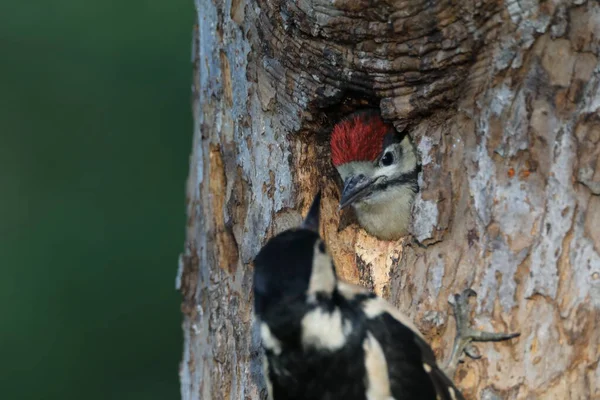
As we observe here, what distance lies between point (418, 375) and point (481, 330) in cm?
24

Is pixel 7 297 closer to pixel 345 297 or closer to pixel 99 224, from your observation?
pixel 99 224

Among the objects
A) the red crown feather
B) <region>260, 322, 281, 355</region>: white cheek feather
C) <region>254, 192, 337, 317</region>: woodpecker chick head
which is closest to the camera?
<region>254, 192, 337, 317</region>: woodpecker chick head

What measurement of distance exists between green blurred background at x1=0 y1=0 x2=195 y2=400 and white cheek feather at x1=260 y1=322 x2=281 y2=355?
3.54 meters

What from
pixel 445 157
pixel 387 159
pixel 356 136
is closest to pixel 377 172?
pixel 387 159

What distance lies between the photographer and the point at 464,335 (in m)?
2.88

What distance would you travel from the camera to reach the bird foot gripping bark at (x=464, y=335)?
2.85 m

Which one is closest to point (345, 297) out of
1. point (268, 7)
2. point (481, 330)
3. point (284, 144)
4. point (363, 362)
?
point (363, 362)

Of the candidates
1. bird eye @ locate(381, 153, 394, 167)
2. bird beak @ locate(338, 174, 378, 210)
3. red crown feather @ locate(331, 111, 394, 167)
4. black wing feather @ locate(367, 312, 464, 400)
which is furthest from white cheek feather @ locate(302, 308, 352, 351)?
bird eye @ locate(381, 153, 394, 167)

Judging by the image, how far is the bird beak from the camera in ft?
11.8

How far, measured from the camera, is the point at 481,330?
2.87 m

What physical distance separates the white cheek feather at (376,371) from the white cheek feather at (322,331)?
8 cm

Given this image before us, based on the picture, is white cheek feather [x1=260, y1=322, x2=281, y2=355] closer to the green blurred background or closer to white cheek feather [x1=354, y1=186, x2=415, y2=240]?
white cheek feather [x1=354, y1=186, x2=415, y2=240]

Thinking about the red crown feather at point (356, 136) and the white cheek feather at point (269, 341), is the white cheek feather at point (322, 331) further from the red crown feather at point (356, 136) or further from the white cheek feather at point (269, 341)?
the red crown feather at point (356, 136)

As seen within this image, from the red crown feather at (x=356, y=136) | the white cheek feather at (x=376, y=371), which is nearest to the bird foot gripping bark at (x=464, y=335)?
the white cheek feather at (x=376, y=371)
